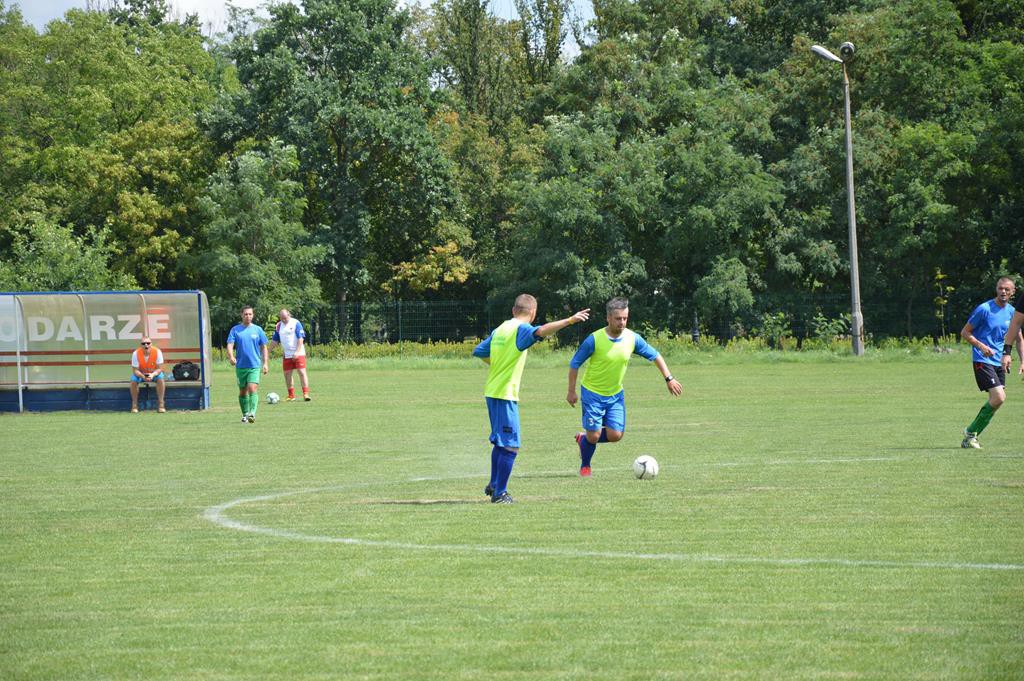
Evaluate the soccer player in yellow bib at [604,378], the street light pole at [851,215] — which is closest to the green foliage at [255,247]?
the street light pole at [851,215]

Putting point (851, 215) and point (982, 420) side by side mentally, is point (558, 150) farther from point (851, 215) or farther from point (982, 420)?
point (982, 420)

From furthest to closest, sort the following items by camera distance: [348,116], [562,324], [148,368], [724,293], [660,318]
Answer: [348,116], [660,318], [724,293], [148,368], [562,324]

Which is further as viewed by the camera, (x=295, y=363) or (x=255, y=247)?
(x=255, y=247)

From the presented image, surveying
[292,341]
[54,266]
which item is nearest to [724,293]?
[292,341]

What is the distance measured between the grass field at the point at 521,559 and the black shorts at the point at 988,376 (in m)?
0.82

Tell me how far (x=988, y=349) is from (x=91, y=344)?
20994 millimetres

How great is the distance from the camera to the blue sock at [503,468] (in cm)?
1258

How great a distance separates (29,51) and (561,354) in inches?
1469

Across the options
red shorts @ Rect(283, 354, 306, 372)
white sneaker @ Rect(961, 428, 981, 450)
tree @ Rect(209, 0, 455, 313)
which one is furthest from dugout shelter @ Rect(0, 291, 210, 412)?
tree @ Rect(209, 0, 455, 313)

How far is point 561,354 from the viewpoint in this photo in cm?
5256

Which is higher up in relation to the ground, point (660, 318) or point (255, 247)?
point (255, 247)

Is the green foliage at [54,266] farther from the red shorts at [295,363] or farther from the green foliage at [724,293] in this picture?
the red shorts at [295,363]

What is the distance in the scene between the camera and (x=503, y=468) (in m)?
12.7

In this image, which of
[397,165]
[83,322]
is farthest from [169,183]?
[83,322]
